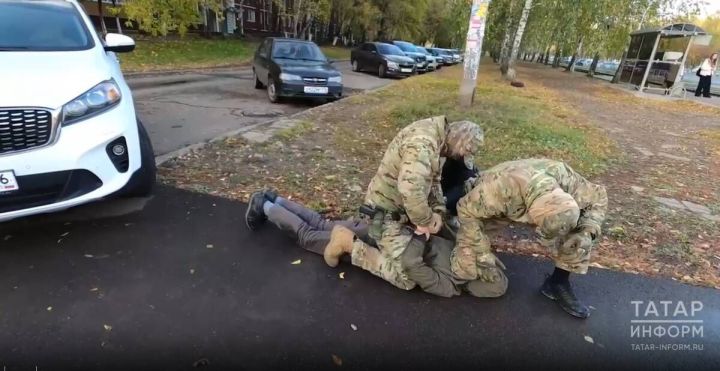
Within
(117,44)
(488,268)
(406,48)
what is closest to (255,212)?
(488,268)

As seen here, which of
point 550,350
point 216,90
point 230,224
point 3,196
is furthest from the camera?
point 216,90

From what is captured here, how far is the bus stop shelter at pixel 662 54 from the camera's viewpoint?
16.0 m

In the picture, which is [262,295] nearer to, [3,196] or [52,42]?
[3,196]

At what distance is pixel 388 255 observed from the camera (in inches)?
107

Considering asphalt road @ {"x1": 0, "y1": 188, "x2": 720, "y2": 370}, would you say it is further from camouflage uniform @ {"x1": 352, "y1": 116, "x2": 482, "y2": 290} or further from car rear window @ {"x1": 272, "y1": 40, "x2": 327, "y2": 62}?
car rear window @ {"x1": 272, "y1": 40, "x2": 327, "y2": 62}

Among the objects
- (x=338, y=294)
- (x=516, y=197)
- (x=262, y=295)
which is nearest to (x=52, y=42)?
(x=262, y=295)

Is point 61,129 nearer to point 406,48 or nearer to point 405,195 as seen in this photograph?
point 405,195

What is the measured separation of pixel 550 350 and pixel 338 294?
124 cm

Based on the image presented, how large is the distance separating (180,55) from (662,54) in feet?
66.7

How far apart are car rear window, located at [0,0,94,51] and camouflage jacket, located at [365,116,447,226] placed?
277 centimetres

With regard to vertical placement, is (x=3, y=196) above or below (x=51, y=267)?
above

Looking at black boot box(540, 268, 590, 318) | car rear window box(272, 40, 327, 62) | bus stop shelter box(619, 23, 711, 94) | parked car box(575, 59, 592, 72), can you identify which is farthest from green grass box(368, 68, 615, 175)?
parked car box(575, 59, 592, 72)

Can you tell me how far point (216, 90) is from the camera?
37.2 feet

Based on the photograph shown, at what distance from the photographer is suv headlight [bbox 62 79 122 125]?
9.05 feet
